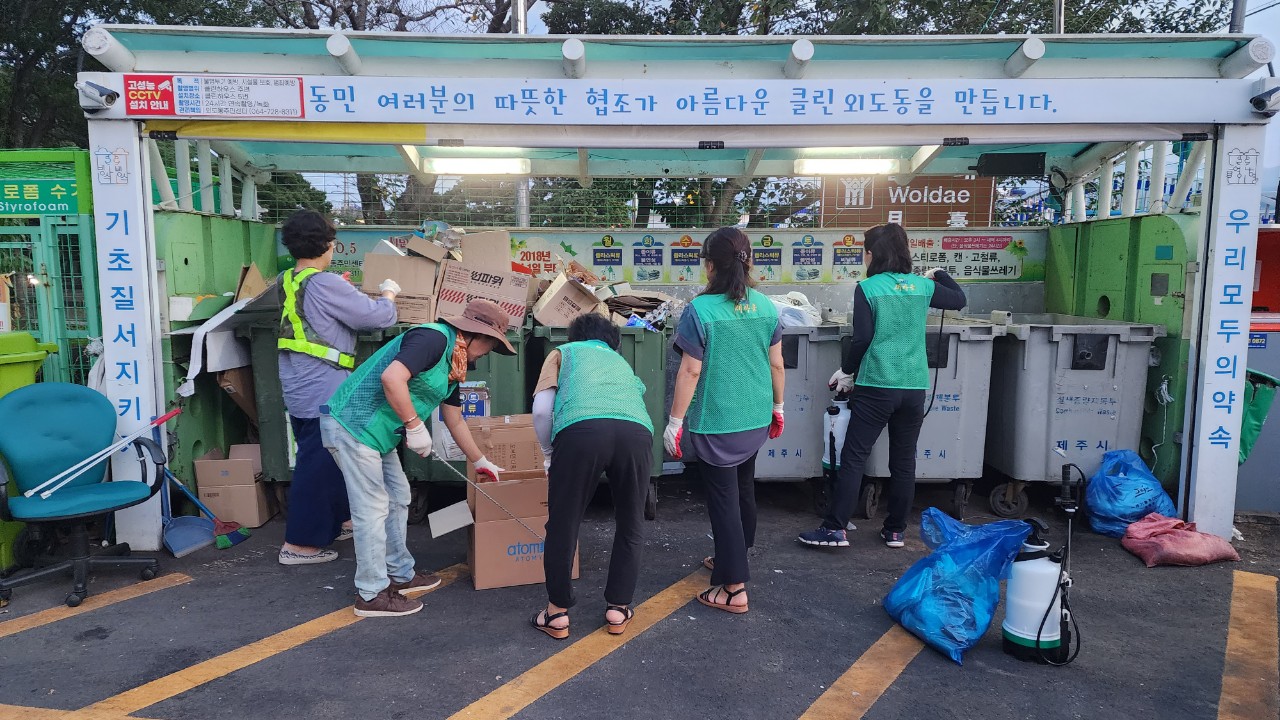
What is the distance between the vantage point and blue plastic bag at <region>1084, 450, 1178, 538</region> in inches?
191

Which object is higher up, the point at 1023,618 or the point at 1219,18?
the point at 1219,18

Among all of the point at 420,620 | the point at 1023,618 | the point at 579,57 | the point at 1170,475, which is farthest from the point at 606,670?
the point at 1170,475

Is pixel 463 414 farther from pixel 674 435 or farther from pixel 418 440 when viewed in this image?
pixel 674 435

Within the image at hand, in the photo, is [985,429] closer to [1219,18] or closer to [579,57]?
[579,57]

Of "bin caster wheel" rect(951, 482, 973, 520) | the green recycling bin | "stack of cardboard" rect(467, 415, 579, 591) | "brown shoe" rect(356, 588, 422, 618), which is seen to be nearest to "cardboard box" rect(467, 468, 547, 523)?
"stack of cardboard" rect(467, 415, 579, 591)

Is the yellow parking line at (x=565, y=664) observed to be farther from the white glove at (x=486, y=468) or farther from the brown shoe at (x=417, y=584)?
the brown shoe at (x=417, y=584)

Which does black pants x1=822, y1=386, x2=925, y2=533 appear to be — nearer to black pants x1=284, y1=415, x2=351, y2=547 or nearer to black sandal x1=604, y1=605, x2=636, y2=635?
black sandal x1=604, y1=605, x2=636, y2=635

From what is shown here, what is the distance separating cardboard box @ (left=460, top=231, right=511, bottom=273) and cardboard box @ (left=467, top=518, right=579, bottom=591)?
6.14 feet

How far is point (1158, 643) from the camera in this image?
3.51m

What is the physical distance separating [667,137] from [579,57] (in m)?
0.70

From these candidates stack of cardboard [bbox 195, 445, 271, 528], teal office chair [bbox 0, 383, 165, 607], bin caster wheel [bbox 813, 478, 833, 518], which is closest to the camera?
teal office chair [bbox 0, 383, 165, 607]

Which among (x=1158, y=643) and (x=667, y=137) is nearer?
(x=1158, y=643)

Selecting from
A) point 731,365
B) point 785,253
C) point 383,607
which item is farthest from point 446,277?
point 785,253

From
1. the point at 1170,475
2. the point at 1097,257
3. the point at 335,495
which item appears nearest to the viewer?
the point at 335,495
